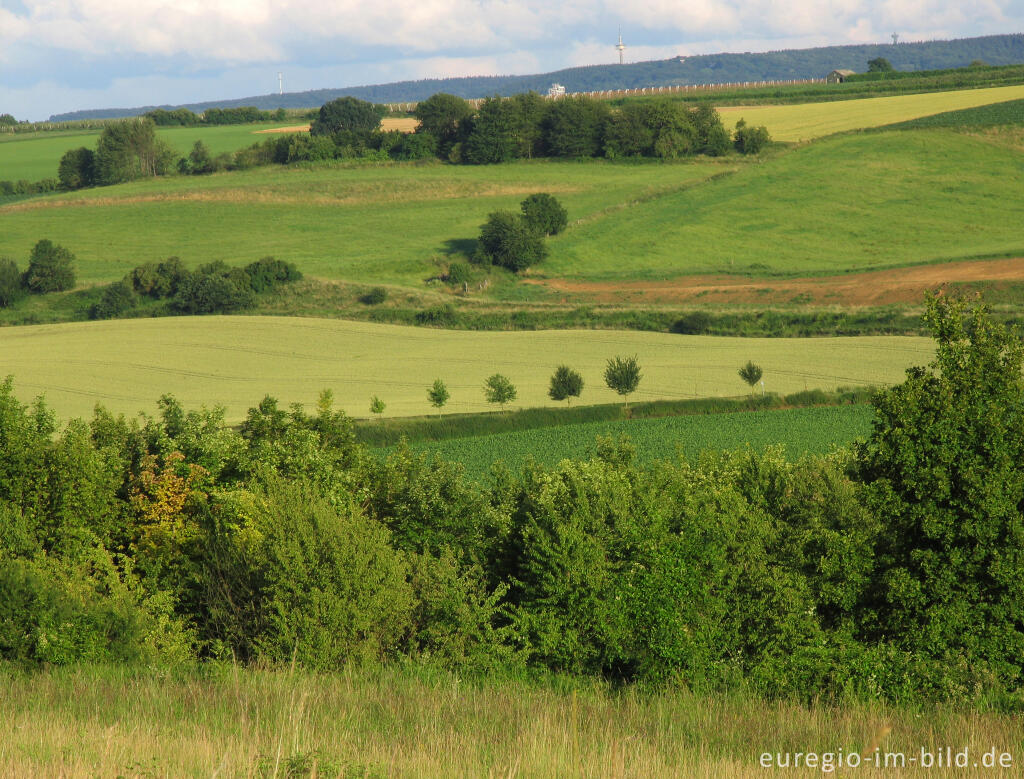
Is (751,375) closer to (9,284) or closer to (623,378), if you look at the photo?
(623,378)

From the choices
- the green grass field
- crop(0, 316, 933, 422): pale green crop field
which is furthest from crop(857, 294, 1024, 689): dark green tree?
the green grass field

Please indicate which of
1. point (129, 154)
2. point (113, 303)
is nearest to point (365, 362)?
point (113, 303)

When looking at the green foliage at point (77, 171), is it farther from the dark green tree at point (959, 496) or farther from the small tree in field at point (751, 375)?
the dark green tree at point (959, 496)

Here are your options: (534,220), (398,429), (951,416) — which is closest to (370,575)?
(951,416)

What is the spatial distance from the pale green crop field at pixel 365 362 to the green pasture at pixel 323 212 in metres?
16.7

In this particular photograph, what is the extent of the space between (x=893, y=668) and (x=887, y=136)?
110 metres

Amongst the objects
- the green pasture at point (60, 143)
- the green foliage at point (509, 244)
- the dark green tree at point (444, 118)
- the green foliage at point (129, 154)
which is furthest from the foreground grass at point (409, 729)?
the green pasture at point (60, 143)

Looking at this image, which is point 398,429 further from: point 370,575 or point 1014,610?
point 1014,610

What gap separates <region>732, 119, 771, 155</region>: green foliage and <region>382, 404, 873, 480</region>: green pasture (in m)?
77.3

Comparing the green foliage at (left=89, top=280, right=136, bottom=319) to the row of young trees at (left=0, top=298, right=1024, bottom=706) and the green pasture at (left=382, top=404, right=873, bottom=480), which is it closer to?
the green pasture at (left=382, top=404, right=873, bottom=480)

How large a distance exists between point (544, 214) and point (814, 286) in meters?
27.5

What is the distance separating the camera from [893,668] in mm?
15594

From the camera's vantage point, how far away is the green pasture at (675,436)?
39.7 m

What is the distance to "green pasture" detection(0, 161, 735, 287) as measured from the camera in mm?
91625
